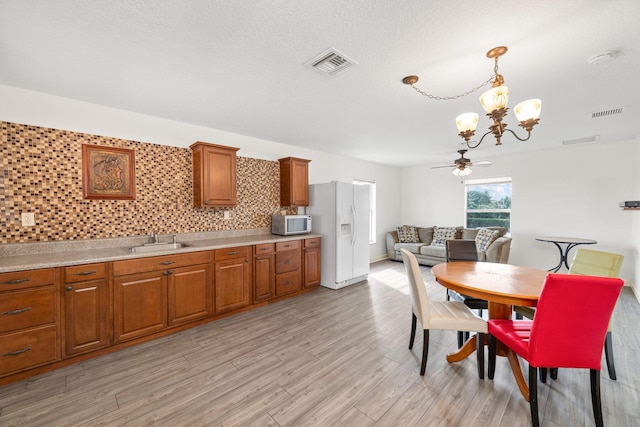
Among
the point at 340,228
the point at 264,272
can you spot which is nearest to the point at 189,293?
the point at 264,272

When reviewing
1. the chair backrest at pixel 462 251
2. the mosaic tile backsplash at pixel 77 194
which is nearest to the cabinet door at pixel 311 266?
the mosaic tile backsplash at pixel 77 194

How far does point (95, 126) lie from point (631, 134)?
7.35 m

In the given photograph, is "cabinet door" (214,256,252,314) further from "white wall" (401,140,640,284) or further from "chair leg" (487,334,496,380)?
"white wall" (401,140,640,284)

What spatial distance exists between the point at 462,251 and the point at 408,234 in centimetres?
328

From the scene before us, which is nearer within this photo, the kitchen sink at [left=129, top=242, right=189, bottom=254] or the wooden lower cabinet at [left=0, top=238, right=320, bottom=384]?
the wooden lower cabinet at [left=0, top=238, right=320, bottom=384]

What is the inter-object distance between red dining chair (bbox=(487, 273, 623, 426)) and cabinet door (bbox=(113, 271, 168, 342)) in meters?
3.18

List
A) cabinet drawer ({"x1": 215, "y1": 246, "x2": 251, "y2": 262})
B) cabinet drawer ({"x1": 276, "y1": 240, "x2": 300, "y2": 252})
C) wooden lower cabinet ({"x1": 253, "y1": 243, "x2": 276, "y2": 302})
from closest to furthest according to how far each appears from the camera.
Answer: cabinet drawer ({"x1": 215, "y1": 246, "x2": 251, "y2": 262}) → wooden lower cabinet ({"x1": 253, "y1": 243, "x2": 276, "y2": 302}) → cabinet drawer ({"x1": 276, "y1": 240, "x2": 300, "y2": 252})

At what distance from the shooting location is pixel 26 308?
2109 mm

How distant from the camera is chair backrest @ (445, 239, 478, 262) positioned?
346 centimetres

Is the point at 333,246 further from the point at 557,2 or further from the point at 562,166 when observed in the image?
the point at 562,166

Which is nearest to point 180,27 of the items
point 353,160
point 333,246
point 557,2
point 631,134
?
point 557,2

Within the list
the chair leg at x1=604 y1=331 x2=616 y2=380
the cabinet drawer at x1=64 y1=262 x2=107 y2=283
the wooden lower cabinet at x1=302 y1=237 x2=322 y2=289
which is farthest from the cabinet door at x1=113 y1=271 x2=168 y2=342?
the chair leg at x1=604 y1=331 x2=616 y2=380

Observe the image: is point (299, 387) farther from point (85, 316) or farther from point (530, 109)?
point (530, 109)

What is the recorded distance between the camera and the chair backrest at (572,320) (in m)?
1.52
